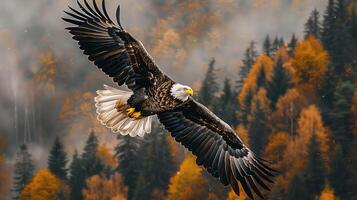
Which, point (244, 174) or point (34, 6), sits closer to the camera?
point (244, 174)

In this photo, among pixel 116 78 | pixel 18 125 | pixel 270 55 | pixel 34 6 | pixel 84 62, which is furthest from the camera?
pixel 34 6

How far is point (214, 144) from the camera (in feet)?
64.2

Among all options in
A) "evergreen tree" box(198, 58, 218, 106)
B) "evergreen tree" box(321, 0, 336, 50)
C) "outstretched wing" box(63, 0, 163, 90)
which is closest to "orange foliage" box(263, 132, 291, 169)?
"evergreen tree" box(198, 58, 218, 106)

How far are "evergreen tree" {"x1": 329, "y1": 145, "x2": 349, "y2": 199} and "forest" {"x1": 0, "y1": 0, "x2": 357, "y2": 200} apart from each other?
72mm

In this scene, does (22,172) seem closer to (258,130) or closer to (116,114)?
(258,130)

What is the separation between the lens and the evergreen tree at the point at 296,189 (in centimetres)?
5844

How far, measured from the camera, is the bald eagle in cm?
1811

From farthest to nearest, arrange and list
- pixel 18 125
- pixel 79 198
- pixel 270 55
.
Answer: pixel 18 125
pixel 270 55
pixel 79 198

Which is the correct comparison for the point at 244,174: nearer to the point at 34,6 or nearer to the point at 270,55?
the point at 270,55

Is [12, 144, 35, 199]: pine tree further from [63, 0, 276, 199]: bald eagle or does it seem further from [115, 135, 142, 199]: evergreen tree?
[63, 0, 276, 199]: bald eagle

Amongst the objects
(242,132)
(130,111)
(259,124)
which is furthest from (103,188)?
(130,111)

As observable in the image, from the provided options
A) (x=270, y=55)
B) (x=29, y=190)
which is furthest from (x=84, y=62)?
(x=29, y=190)

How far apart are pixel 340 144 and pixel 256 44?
6264cm

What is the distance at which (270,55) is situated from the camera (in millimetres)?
92812
